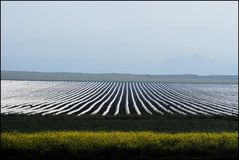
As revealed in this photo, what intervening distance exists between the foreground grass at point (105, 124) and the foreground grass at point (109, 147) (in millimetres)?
4922

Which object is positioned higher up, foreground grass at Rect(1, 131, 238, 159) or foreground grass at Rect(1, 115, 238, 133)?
foreground grass at Rect(1, 131, 238, 159)

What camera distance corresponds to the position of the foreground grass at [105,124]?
814 inches

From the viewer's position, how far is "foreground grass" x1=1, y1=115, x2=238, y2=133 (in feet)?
67.8

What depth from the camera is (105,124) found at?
2269cm

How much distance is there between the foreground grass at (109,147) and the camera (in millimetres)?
13734

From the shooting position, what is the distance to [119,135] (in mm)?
15078

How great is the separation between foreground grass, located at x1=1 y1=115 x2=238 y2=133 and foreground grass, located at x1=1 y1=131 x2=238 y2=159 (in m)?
4.92

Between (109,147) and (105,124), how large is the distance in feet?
28.4

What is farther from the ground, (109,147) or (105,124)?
(109,147)

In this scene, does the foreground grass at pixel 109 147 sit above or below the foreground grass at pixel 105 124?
above

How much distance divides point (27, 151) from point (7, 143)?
2.54 feet

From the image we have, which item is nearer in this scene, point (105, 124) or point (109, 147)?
point (109, 147)

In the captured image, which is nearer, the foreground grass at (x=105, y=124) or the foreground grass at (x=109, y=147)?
the foreground grass at (x=109, y=147)

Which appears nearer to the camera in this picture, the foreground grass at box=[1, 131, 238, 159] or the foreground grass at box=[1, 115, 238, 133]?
the foreground grass at box=[1, 131, 238, 159]
